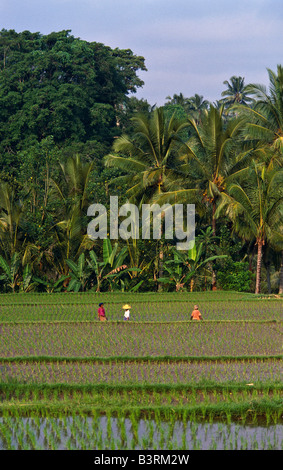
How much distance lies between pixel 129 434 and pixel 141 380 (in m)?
1.93

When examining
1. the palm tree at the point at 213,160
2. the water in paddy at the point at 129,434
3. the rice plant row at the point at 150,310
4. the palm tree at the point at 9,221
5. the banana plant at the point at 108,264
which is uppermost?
the palm tree at the point at 213,160

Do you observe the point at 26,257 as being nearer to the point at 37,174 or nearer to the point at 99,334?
the point at 37,174

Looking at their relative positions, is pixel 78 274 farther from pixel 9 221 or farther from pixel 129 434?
pixel 129 434

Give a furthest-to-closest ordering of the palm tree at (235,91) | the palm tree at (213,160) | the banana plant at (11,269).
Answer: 1. the palm tree at (235,91)
2. the palm tree at (213,160)
3. the banana plant at (11,269)

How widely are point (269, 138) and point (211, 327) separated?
27.4 feet

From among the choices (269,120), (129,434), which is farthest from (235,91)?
(129,434)

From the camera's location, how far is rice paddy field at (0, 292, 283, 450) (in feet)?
20.8

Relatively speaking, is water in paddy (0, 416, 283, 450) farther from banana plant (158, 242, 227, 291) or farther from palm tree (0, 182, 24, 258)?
palm tree (0, 182, 24, 258)

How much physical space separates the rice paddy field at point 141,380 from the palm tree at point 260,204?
137 inches

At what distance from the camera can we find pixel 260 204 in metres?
17.3

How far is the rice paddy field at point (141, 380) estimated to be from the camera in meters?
6.33

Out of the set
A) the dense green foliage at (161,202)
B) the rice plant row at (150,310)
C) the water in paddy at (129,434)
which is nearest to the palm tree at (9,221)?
the dense green foliage at (161,202)

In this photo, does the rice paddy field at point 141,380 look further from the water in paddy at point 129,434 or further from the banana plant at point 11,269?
the banana plant at point 11,269

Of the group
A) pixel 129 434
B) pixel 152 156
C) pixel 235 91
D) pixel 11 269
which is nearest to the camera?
pixel 129 434
